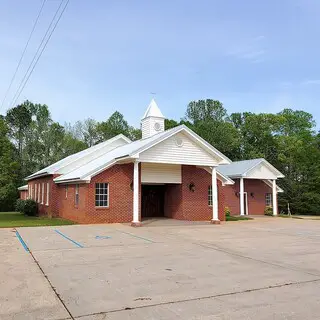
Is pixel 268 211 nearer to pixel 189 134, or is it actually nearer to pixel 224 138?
pixel 189 134

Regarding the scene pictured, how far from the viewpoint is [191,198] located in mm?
22641

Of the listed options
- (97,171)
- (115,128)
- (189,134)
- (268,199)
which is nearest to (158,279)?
(97,171)

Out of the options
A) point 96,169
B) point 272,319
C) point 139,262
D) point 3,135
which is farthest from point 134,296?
point 3,135

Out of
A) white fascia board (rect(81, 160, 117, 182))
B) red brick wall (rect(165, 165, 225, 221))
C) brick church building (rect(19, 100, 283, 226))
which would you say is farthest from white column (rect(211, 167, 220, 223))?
white fascia board (rect(81, 160, 117, 182))

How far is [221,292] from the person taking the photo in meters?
6.41

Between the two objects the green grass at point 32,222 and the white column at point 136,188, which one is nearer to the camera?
the white column at point 136,188

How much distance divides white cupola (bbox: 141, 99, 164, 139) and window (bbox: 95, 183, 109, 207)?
5.60 meters

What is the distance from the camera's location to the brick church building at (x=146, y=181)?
19.8 metres

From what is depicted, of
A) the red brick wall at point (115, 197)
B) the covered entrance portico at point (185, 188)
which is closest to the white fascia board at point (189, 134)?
the covered entrance portico at point (185, 188)

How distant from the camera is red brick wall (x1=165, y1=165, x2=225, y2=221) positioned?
2239cm

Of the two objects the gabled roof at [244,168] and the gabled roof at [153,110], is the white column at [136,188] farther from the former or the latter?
the gabled roof at [244,168]

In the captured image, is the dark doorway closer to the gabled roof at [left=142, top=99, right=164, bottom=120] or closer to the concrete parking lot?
the gabled roof at [left=142, top=99, right=164, bottom=120]

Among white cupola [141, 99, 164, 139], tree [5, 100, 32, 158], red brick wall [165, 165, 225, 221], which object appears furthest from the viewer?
tree [5, 100, 32, 158]

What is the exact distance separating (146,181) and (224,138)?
118ft
